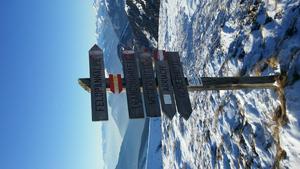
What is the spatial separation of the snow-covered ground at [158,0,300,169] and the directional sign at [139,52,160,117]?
2.93 ft

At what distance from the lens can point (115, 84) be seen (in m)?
6.43

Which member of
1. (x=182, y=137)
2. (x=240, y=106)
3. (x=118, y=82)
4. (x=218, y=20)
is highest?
(x=218, y=20)

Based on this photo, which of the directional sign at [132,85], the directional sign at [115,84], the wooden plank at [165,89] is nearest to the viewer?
the directional sign at [132,85]

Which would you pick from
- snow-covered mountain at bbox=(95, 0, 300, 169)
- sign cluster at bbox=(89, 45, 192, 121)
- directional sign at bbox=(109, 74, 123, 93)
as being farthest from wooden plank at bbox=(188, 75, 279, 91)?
directional sign at bbox=(109, 74, 123, 93)

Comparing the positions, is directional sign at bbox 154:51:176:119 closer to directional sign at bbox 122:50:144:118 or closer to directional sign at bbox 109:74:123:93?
directional sign at bbox 122:50:144:118

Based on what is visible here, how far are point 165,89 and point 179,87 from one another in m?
0.28

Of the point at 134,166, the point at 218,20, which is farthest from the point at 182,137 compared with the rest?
the point at 134,166

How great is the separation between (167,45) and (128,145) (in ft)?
142

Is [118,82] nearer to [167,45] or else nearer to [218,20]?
[218,20]

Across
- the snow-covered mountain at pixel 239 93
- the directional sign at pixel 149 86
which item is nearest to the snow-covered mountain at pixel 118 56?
the directional sign at pixel 149 86

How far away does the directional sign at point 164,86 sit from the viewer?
6.27 meters

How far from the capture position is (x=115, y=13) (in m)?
83.8

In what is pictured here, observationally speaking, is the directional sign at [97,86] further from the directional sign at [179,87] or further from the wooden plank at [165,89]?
the directional sign at [179,87]

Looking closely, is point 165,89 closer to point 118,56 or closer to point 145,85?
point 145,85
